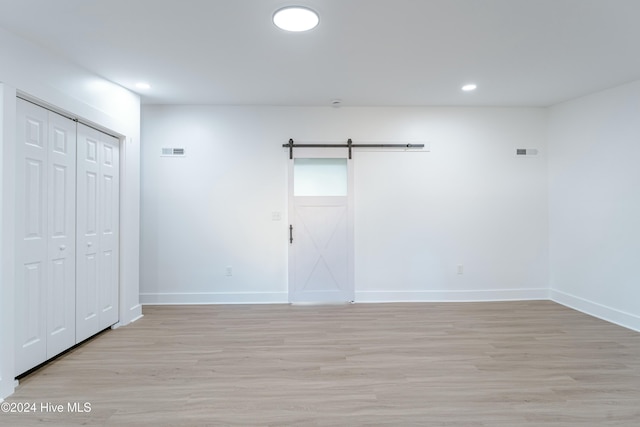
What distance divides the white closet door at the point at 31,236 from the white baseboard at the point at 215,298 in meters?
1.70

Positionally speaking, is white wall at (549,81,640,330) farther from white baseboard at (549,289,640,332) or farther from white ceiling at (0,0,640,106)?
white ceiling at (0,0,640,106)

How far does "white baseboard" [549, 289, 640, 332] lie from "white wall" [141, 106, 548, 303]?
0.22 metres

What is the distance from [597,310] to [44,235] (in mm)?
6005

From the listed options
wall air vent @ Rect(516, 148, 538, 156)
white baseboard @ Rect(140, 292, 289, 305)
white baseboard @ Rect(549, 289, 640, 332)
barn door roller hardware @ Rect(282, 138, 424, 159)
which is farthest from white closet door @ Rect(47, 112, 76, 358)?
white baseboard @ Rect(549, 289, 640, 332)

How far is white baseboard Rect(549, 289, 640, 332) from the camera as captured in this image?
11.0 feet

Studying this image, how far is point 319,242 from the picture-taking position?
A: 14.3ft

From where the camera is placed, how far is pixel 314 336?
10.4 ft

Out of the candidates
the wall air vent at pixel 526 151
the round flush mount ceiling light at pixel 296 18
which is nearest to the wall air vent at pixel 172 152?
the round flush mount ceiling light at pixel 296 18

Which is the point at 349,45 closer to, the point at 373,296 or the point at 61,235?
the point at 61,235

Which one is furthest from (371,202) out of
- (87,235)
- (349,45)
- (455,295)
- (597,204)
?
(87,235)

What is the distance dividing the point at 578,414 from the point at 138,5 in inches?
158

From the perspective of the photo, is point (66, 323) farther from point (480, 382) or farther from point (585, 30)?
point (585, 30)

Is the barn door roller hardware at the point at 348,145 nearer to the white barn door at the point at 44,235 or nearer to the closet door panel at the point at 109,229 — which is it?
the closet door panel at the point at 109,229

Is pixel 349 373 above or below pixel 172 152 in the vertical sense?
below
